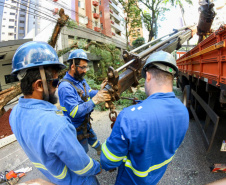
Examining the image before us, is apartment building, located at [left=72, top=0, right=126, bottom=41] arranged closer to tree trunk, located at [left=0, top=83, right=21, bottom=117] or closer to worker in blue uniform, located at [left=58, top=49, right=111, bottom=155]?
tree trunk, located at [left=0, top=83, right=21, bottom=117]

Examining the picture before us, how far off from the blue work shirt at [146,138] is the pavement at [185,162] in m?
1.53

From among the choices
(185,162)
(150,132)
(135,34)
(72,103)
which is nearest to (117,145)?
(150,132)

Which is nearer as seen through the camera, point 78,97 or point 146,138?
point 146,138

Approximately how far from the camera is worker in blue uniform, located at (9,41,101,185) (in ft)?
3.09

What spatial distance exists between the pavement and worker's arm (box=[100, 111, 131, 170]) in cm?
163

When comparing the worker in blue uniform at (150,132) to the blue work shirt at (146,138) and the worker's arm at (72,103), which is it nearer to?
the blue work shirt at (146,138)

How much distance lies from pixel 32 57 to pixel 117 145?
96 cm

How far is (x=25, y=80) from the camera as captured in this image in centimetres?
107

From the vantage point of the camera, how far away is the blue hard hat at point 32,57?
3.56 ft

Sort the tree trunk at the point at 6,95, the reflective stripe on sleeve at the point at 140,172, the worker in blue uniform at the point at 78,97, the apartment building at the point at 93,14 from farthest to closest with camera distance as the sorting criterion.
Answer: the apartment building at the point at 93,14 → the tree trunk at the point at 6,95 → the worker in blue uniform at the point at 78,97 → the reflective stripe on sleeve at the point at 140,172

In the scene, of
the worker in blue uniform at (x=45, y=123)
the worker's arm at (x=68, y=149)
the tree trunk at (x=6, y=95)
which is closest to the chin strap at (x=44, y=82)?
the worker in blue uniform at (x=45, y=123)

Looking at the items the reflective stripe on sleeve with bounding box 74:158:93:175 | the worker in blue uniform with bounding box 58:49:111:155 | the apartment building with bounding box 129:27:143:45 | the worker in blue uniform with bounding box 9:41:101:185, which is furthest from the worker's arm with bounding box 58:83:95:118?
the apartment building with bounding box 129:27:143:45

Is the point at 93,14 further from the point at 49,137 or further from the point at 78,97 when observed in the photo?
the point at 49,137

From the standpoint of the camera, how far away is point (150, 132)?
3.40 ft
